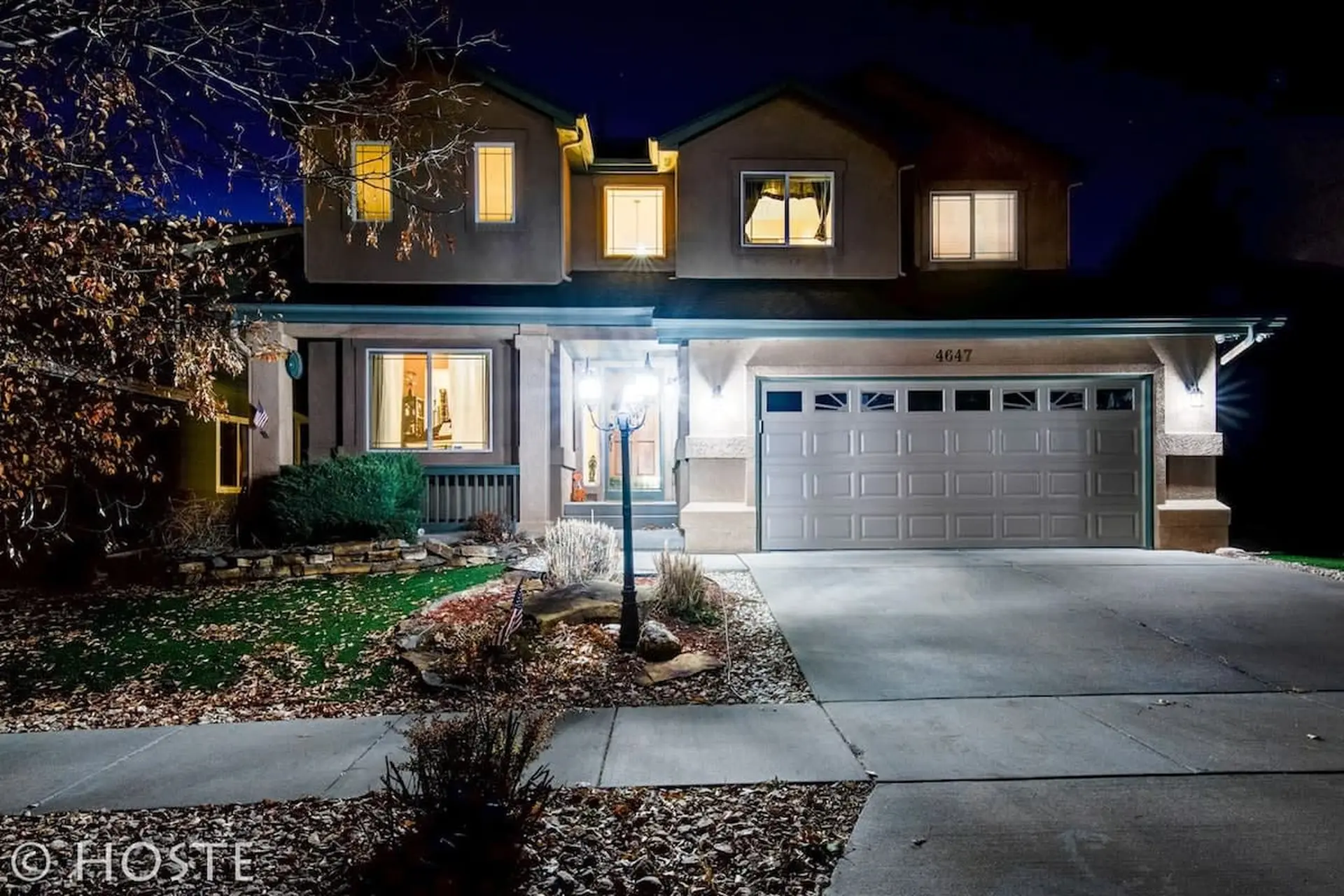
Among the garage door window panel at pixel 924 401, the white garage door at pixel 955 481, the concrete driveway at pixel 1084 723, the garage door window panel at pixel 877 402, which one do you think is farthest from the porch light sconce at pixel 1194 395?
the garage door window panel at pixel 877 402

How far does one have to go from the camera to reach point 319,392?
43.4ft

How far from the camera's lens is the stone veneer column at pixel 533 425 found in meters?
13.0

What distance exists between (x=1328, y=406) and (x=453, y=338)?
18.3m

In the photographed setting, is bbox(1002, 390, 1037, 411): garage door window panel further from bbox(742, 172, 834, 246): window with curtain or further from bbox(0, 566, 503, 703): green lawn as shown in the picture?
bbox(0, 566, 503, 703): green lawn

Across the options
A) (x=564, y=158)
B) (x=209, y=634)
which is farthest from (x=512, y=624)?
(x=564, y=158)

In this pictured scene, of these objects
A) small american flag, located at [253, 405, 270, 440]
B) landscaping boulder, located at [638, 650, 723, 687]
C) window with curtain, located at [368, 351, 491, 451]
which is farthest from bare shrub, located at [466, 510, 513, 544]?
landscaping boulder, located at [638, 650, 723, 687]

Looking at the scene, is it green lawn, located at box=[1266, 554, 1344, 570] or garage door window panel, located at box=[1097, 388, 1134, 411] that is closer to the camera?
green lawn, located at box=[1266, 554, 1344, 570]

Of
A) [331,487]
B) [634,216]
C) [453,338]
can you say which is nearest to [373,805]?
[331,487]

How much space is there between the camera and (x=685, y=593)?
7.62m

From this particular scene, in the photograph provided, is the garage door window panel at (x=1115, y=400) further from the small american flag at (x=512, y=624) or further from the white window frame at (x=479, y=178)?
the white window frame at (x=479, y=178)

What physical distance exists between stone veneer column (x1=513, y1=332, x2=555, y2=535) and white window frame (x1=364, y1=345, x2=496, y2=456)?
626mm

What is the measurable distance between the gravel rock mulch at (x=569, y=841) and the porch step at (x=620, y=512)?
9.26m

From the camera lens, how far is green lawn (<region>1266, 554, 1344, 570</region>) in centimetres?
1069

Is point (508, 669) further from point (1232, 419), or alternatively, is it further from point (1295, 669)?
point (1232, 419)
